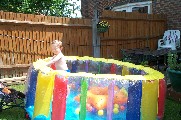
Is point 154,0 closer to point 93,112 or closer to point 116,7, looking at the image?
point 116,7

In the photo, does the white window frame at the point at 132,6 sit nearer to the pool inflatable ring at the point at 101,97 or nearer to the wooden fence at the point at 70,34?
the wooden fence at the point at 70,34

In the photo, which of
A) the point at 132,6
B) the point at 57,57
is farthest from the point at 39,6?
the point at 57,57

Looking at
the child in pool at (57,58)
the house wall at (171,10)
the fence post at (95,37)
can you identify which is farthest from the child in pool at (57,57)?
the house wall at (171,10)

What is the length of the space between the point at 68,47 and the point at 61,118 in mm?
6101

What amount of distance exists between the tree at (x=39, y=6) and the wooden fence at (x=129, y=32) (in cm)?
475

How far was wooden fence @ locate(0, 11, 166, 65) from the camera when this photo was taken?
33.1 ft

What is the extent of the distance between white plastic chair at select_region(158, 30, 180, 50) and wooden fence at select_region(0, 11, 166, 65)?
18.9 inches

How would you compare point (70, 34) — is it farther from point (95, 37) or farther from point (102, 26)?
point (102, 26)

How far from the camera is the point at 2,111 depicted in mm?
6812

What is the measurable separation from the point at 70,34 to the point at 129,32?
10.6 ft

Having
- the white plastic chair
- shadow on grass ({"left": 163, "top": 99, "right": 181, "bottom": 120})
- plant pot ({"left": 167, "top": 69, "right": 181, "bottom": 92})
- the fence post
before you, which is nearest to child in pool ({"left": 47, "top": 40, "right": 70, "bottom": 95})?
shadow on grass ({"left": 163, "top": 99, "right": 181, "bottom": 120})

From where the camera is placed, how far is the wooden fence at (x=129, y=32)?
1266cm

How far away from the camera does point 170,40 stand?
13.6 metres

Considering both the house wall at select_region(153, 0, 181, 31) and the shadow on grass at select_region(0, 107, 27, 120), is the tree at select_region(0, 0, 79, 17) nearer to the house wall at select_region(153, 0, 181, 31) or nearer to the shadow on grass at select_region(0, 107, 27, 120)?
the house wall at select_region(153, 0, 181, 31)
